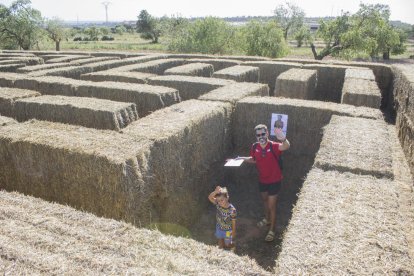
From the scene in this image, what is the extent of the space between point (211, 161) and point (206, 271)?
245 inches

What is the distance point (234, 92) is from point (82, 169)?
271 inches

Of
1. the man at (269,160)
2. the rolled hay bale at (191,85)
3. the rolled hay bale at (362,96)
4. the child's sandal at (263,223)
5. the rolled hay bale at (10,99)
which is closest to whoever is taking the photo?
the man at (269,160)

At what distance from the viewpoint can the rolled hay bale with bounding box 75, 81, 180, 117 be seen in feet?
40.8

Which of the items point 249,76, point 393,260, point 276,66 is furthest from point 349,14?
point 393,260

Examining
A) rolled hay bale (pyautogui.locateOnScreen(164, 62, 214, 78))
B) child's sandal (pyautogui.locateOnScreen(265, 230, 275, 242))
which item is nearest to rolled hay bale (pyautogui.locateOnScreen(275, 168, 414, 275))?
child's sandal (pyautogui.locateOnScreen(265, 230, 275, 242))

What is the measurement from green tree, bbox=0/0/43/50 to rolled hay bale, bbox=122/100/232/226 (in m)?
39.0

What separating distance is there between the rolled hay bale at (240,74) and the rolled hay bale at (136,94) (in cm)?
383

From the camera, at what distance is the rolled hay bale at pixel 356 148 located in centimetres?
682

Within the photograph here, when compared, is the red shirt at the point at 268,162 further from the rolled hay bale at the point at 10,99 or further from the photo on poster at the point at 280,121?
the rolled hay bale at the point at 10,99

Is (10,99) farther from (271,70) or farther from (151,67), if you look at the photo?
(271,70)

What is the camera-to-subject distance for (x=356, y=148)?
7.71m

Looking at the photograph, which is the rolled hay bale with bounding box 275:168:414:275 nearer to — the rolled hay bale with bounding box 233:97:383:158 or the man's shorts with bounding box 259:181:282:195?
the man's shorts with bounding box 259:181:282:195

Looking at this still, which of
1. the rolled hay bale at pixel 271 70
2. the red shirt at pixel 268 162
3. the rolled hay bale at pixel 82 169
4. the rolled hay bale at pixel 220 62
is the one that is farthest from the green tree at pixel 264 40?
the rolled hay bale at pixel 82 169

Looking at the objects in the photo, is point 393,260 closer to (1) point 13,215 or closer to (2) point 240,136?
(1) point 13,215
